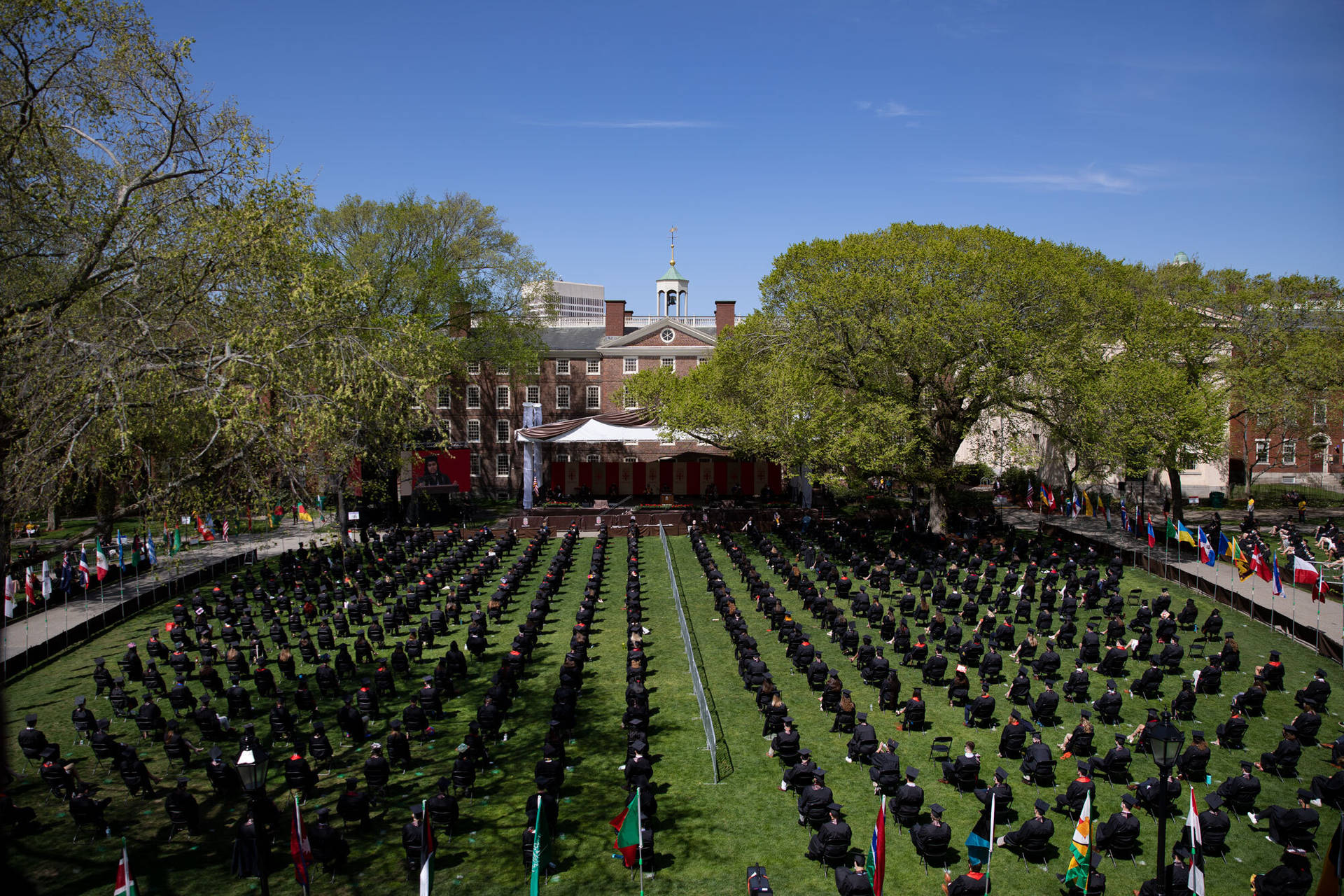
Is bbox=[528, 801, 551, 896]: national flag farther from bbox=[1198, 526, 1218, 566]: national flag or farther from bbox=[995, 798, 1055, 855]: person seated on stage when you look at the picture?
bbox=[1198, 526, 1218, 566]: national flag

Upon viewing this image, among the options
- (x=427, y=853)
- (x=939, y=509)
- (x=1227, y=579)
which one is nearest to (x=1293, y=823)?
(x=427, y=853)

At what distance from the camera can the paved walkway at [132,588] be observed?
22953mm

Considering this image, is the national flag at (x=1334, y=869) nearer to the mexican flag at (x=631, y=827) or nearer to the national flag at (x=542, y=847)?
the mexican flag at (x=631, y=827)

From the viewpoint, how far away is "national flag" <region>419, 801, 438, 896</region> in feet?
30.2

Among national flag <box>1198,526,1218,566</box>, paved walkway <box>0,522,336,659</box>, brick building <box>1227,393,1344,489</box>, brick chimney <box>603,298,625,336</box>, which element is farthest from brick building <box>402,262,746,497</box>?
national flag <box>1198,526,1218,566</box>

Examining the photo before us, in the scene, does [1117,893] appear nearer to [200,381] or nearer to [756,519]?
[200,381]

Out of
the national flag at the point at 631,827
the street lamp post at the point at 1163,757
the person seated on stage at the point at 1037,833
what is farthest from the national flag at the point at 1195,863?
the national flag at the point at 631,827

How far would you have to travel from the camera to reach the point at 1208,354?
128ft

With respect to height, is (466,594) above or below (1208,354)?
below

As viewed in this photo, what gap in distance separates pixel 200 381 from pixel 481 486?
1754 inches

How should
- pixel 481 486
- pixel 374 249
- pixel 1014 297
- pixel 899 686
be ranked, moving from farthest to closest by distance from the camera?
pixel 481 486
pixel 374 249
pixel 1014 297
pixel 899 686

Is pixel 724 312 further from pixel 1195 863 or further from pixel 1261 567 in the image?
pixel 1195 863

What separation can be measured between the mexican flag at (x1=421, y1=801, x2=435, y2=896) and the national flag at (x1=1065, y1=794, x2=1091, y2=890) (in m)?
7.85

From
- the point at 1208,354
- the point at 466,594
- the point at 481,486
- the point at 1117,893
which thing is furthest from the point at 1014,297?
the point at 481,486
